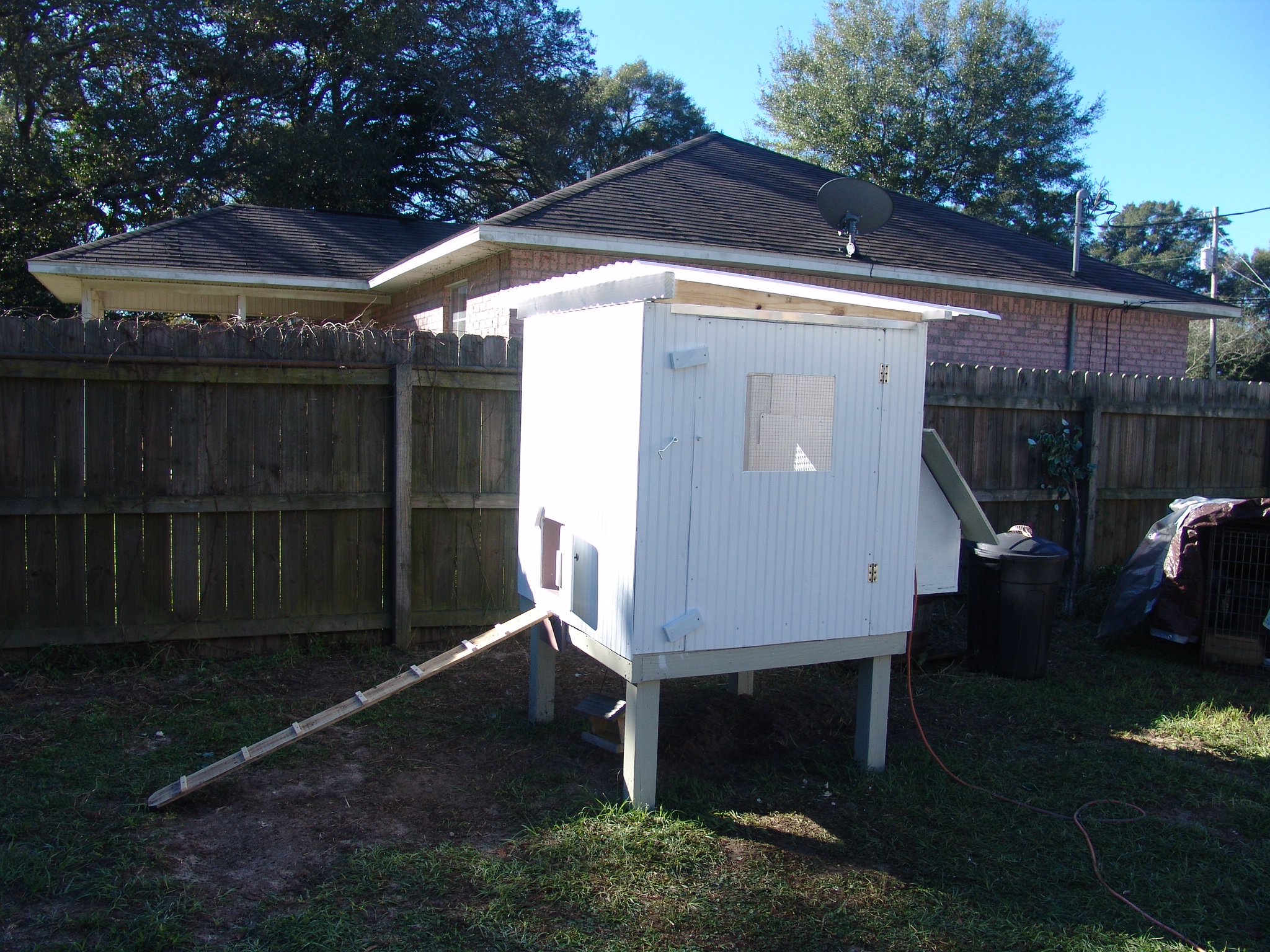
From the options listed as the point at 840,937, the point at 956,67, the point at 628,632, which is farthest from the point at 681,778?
the point at 956,67

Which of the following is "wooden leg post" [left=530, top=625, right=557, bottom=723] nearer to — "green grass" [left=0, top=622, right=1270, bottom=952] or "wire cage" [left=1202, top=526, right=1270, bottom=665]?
"green grass" [left=0, top=622, right=1270, bottom=952]

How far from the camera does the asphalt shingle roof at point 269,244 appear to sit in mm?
12141

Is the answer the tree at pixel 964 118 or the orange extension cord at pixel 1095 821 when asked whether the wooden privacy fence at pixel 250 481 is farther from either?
the tree at pixel 964 118

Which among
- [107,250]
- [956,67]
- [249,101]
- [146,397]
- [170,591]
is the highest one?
[956,67]

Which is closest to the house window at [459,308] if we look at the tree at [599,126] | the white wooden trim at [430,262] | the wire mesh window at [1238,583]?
the white wooden trim at [430,262]

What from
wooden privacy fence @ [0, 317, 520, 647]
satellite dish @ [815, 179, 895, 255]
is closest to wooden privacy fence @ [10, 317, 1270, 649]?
wooden privacy fence @ [0, 317, 520, 647]

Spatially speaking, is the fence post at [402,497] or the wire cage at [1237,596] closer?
the fence post at [402,497]

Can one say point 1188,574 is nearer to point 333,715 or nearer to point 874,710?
point 874,710

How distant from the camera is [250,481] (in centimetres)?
623

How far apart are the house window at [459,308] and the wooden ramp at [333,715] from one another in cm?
657

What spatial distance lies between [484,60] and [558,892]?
28.6 metres

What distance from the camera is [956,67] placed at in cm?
3397

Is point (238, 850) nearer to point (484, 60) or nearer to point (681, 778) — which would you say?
point (681, 778)

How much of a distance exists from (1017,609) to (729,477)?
3457mm
